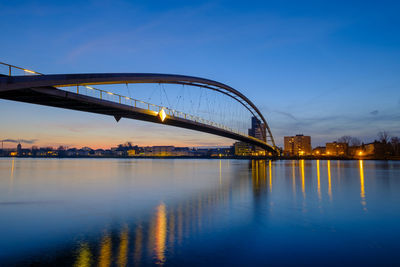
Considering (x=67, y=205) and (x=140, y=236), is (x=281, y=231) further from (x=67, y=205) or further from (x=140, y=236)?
(x=67, y=205)

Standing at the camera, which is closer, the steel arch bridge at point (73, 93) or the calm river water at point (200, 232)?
the calm river water at point (200, 232)

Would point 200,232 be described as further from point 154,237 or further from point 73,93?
point 73,93

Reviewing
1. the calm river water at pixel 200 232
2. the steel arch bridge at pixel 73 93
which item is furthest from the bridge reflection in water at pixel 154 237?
the steel arch bridge at pixel 73 93

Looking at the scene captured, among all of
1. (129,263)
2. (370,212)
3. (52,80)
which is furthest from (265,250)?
(52,80)

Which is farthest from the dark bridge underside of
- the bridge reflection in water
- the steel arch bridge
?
the bridge reflection in water

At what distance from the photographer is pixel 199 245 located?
300 inches

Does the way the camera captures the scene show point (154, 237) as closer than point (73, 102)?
Yes

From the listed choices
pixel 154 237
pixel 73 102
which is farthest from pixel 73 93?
pixel 154 237

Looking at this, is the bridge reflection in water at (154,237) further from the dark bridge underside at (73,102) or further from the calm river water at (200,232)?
the dark bridge underside at (73,102)

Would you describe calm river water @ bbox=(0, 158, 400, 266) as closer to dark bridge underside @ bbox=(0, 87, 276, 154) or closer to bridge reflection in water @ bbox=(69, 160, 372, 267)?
bridge reflection in water @ bbox=(69, 160, 372, 267)

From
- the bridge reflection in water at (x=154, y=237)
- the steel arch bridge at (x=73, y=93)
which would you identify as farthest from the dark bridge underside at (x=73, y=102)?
the bridge reflection in water at (x=154, y=237)

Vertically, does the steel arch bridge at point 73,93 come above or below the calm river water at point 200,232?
above

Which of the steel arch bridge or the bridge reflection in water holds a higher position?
the steel arch bridge

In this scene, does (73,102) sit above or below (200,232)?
above
